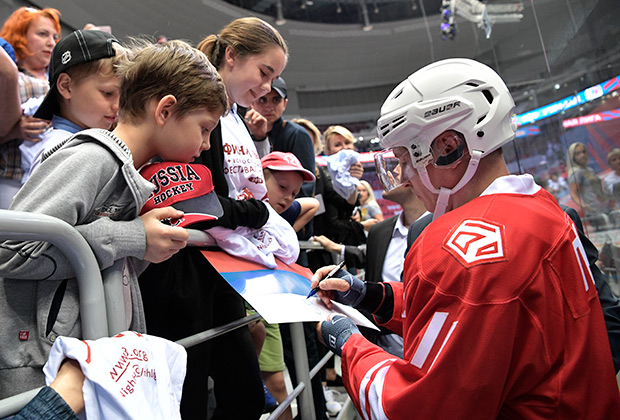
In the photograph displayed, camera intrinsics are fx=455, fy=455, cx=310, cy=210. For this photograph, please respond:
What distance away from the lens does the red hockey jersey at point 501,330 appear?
33.9 inches

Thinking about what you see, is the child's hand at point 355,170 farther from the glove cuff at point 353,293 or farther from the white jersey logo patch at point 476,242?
the white jersey logo patch at point 476,242

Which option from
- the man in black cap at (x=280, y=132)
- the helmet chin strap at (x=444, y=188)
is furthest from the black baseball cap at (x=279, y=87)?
the helmet chin strap at (x=444, y=188)

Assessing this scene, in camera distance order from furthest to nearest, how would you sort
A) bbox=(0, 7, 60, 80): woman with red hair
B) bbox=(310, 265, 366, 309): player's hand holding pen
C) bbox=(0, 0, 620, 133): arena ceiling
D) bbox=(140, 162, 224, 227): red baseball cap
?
bbox=(0, 0, 620, 133): arena ceiling → bbox=(0, 7, 60, 80): woman with red hair → bbox=(310, 265, 366, 309): player's hand holding pen → bbox=(140, 162, 224, 227): red baseball cap

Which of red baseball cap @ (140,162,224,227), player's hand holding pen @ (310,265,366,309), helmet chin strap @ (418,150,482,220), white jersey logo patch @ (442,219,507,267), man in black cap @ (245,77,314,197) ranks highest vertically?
man in black cap @ (245,77,314,197)

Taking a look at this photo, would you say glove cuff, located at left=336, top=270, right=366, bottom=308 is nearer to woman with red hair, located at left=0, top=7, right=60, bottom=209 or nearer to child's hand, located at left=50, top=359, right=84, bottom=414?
child's hand, located at left=50, top=359, right=84, bottom=414

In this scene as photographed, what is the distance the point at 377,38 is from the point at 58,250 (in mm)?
13116

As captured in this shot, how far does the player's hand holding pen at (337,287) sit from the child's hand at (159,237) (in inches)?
21.3

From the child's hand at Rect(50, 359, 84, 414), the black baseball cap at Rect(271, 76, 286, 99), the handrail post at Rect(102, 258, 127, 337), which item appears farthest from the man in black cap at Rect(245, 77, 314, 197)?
the child's hand at Rect(50, 359, 84, 414)

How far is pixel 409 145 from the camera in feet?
3.96

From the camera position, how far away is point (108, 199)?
0.85m

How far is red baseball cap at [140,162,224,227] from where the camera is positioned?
1034 millimetres

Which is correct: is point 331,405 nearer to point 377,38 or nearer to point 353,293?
point 353,293

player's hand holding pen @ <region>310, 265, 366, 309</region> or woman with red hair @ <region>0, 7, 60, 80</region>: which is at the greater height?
woman with red hair @ <region>0, 7, 60, 80</region>

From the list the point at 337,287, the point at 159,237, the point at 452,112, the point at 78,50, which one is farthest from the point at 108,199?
the point at 452,112
